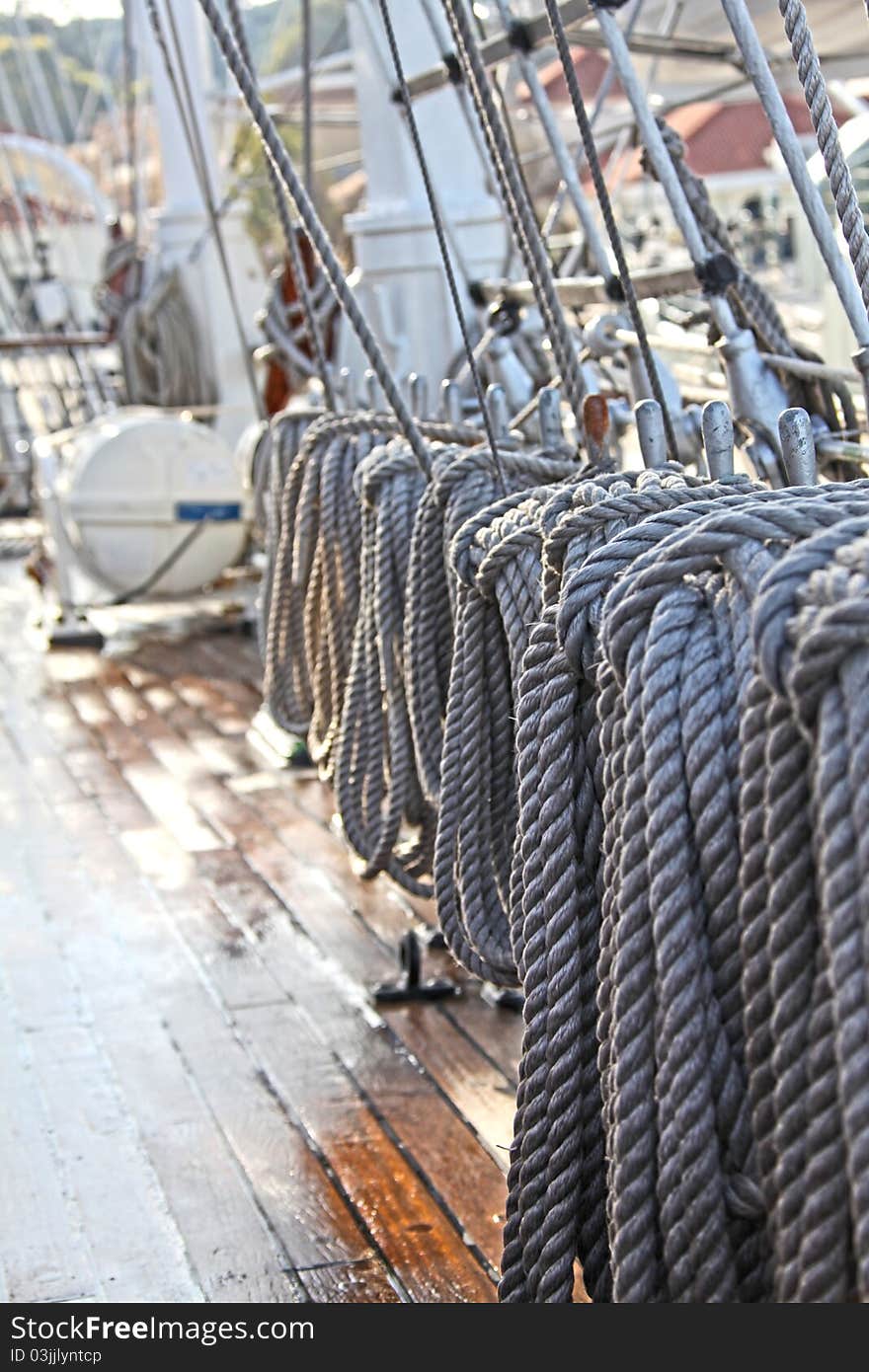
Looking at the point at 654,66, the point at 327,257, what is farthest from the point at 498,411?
the point at 654,66

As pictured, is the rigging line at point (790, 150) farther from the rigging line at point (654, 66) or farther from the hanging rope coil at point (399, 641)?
the rigging line at point (654, 66)

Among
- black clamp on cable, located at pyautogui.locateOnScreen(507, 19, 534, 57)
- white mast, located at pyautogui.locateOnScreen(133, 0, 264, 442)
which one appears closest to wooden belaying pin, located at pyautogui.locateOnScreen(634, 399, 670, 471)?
black clamp on cable, located at pyautogui.locateOnScreen(507, 19, 534, 57)

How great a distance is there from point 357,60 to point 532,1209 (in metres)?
4.50

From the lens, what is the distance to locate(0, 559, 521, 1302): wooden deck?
7.55ft

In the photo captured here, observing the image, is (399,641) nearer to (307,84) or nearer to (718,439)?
(718,439)

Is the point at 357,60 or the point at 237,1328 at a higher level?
the point at 357,60

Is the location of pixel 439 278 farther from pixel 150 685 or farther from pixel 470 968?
pixel 470 968

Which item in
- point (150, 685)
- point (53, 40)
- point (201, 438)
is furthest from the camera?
point (53, 40)

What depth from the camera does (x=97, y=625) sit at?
7250mm

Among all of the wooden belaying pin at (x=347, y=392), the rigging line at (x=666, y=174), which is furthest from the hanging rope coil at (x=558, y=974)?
the wooden belaying pin at (x=347, y=392)

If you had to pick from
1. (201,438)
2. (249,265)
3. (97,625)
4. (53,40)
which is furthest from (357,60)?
(53,40)

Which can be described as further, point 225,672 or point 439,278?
point 225,672

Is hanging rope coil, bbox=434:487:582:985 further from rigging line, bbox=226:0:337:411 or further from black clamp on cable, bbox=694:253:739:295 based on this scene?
rigging line, bbox=226:0:337:411

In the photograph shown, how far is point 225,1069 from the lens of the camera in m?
2.91
